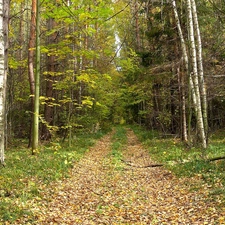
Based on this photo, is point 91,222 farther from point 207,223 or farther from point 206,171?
point 206,171

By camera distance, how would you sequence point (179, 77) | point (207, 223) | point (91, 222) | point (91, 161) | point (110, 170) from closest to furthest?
1. point (207, 223)
2. point (91, 222)
3. point (110, 170)
4. point (91, 161)
5. point (179, 77)

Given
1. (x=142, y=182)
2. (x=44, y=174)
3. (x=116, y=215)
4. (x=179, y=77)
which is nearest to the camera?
(x=116, y=215)

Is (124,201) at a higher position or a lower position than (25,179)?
lower

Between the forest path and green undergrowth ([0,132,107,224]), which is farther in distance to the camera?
the forest path

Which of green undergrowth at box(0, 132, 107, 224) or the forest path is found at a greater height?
green undergrowth at box(0, 132, 107, 224)

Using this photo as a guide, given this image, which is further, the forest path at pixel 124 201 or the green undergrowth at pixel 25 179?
the forest path at pixel 124 201

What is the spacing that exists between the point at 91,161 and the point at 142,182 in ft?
12.1

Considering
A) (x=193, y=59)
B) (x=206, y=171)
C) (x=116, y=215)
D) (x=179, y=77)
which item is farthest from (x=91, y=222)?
(x=179, y=77)

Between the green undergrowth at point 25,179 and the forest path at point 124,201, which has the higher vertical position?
the green undergrowth at point 25,179

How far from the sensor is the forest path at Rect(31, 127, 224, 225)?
5.43 metres

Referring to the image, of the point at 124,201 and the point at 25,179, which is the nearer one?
the point at 124,201

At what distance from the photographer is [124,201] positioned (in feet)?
21.9

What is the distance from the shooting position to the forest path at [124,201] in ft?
17.8

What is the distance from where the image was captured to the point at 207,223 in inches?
196
